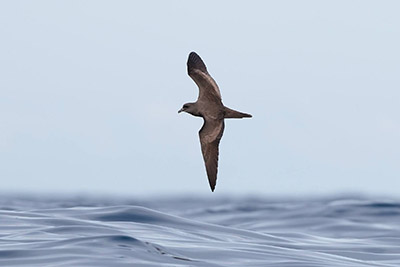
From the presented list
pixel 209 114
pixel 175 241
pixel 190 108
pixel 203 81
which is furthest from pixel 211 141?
pixel 175 241

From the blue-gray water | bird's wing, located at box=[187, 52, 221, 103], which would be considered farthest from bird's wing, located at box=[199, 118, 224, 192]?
the blue-gray water

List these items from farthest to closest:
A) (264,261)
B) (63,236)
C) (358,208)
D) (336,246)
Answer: (358,208) → (336,246) → (63,236) → (264,261)

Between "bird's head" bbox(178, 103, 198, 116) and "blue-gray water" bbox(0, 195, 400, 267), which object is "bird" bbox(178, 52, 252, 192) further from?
"blue-gray water" bbox(0, 195, 400, 267)

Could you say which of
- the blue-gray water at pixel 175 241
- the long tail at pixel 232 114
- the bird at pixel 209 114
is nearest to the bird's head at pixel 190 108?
the bird at pixel 209 114

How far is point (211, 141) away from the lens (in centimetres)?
1287

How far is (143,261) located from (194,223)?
5.23m

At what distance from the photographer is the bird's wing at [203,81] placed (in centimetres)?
1258

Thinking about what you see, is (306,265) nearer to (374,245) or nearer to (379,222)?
(374,245)

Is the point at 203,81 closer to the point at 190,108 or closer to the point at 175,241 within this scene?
the point at 190,108

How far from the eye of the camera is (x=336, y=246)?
16250 mm

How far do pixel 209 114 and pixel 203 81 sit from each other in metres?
0.56

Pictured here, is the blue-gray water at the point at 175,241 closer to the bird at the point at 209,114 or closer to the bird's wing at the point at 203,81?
the bird at the point at 209,114

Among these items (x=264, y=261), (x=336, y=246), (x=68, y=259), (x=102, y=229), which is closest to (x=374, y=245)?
(x=336, y=246)

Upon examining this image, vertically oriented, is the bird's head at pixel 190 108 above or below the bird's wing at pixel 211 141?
above
